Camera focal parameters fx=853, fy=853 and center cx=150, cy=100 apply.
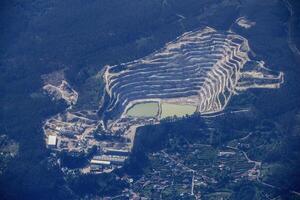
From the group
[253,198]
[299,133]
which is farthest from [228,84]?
[253,198]

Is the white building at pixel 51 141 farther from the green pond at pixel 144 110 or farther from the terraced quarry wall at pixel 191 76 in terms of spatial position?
the green pond at pixel 144 110

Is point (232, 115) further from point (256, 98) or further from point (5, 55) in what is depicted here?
point (5, 55)

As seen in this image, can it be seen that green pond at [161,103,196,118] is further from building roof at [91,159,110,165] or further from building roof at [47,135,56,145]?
building roof at [47,135,56,145]

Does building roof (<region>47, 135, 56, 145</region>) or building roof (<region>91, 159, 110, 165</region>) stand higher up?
building roof (<region>47, 135, 56, 145</region>)

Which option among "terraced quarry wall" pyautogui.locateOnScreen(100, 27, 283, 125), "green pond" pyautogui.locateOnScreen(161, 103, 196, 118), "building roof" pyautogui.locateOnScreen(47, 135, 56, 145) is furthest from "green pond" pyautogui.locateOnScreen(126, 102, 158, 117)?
"building roof" pyautogui.locateOnScreen(47, 135, 56, 145)

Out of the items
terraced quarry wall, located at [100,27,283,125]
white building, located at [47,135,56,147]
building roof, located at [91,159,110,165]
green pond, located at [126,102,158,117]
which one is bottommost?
building roof, located at [91,159,110,165]

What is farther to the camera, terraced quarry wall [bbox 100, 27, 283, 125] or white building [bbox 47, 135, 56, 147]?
terraced quarry wall [bbox 100, 27, 283, 125]

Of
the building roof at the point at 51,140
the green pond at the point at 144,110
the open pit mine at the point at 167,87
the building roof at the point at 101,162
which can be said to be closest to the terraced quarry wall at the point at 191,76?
the open pit mine at the point at 167,87
